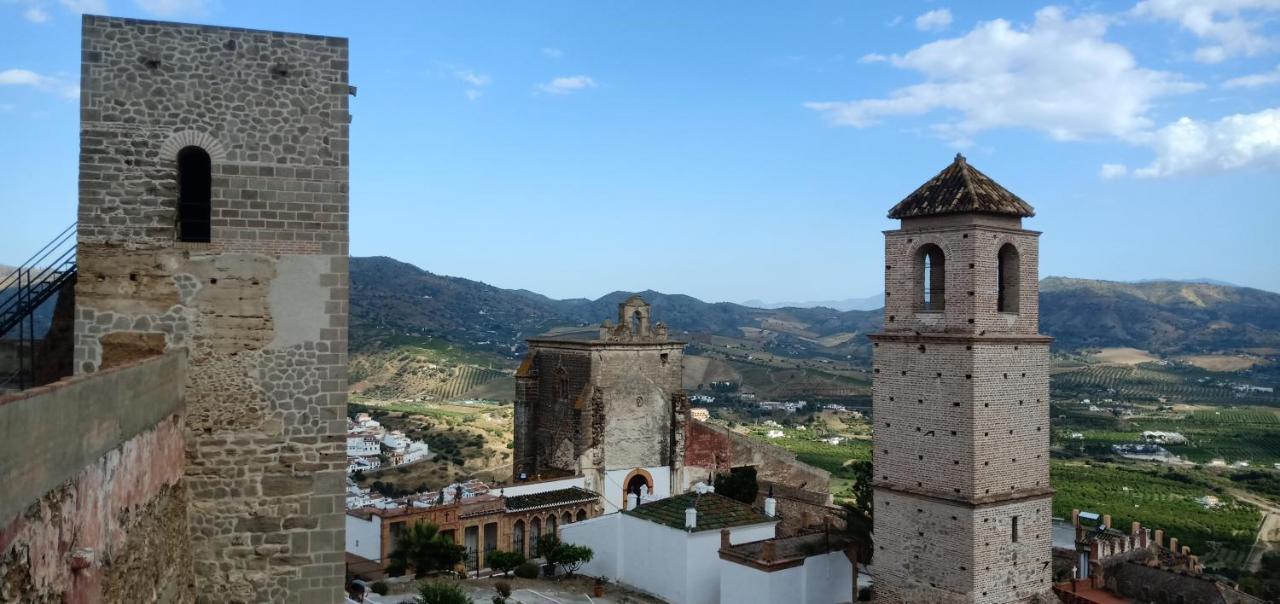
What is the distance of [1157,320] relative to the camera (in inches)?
6575

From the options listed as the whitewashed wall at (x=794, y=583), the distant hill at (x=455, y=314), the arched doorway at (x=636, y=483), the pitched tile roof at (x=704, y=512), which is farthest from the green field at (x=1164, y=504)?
the distant hill at (x=455, y=314)

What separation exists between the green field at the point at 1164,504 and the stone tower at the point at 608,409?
1891 centimetres

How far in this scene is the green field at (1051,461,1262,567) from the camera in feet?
122

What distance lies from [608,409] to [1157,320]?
167 m

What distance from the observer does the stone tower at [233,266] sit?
7.38 metres

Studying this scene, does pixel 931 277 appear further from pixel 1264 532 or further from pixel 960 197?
pixel 1264 532

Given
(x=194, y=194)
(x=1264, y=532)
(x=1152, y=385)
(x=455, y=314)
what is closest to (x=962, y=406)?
(x=194, y=194)

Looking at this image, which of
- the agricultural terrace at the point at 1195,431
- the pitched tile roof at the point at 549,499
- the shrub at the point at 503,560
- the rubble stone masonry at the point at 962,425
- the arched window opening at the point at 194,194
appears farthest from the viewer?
the agricultural terrace at the point at 1195,431

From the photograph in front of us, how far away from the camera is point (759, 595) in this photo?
60.2ft

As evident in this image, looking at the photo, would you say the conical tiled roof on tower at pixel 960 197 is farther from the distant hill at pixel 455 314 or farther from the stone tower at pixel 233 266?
the distant hill at pixel 455 314

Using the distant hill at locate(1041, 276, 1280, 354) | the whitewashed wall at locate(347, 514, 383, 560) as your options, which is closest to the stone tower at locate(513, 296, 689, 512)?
the whitewashed wall at locate(347, 514, 383, 560)

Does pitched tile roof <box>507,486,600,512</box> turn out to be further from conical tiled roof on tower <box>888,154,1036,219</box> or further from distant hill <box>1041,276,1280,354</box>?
distant hill <box>1041,276,1280,354</box>

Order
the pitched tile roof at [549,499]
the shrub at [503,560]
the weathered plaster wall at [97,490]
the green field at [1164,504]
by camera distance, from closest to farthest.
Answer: the weathered plaster wall at [97,490], the shrub at [503,560], the pitched tile roof at [549,499], the green field at [1164,504]

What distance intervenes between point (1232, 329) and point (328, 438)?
18589cm
